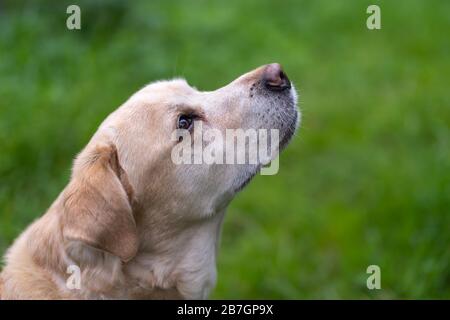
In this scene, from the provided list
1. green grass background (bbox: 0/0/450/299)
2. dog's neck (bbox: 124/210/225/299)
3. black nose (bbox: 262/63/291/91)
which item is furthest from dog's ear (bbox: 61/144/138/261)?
green grass background (bbox: 0/0/450/299)

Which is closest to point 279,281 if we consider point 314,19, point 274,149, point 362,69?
point 274,149

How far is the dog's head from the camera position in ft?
10.5

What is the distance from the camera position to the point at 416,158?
5379mm

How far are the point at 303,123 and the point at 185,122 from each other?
293 centimetres

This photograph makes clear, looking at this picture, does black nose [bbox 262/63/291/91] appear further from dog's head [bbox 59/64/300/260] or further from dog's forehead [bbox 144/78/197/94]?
dog's forehead [bbox 144/78/197/94]

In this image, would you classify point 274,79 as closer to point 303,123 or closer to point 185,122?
point 185,122

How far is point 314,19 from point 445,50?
5.22 ft

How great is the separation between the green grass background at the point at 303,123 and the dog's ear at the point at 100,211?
1.45 metres

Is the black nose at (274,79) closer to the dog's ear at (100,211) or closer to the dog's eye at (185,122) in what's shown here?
the dog's eye at (185,122)

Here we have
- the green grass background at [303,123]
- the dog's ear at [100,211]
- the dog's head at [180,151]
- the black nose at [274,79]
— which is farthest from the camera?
the green grass background at [303,123]

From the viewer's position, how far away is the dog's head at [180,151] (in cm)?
319

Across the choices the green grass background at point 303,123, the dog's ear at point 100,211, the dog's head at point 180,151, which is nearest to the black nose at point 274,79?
the dog's head at point 180,151

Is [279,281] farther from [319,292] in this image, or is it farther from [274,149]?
[274,149]

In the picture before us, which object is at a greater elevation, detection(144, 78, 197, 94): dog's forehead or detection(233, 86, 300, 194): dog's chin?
detection(144, 78, 197, 94): dog's forehead
